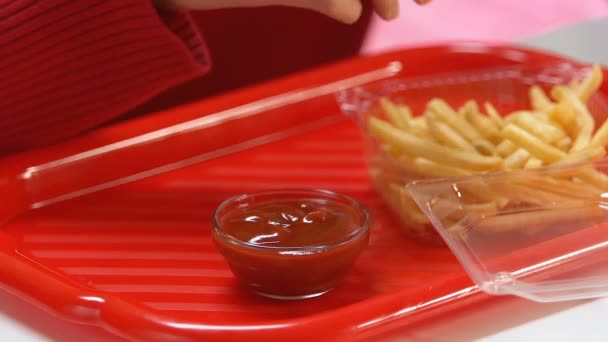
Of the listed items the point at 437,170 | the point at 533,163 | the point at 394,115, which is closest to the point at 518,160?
the point at 533,163

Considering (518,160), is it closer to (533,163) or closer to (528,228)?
(533,163)

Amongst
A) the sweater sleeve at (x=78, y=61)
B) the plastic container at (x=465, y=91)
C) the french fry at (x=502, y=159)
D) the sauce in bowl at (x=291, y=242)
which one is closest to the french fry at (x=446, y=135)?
the french fry at (x=502, y=159)

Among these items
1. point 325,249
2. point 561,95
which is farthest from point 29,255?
point 561,95

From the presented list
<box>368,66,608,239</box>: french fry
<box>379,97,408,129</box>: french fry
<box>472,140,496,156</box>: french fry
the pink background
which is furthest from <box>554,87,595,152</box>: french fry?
the pink background

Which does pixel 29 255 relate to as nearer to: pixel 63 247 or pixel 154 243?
pixel 63 247

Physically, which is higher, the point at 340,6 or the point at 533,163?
the point at 340,6
